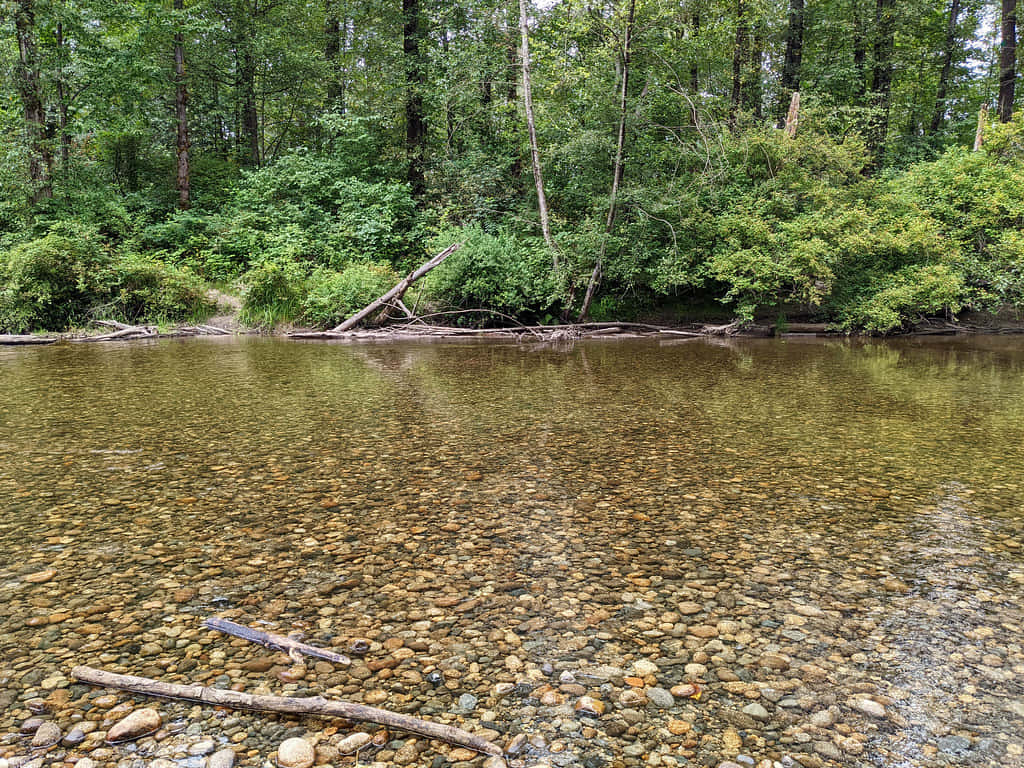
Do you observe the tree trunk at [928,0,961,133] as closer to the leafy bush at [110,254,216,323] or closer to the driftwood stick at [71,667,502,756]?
the leafy bush at [110,254,216,323]

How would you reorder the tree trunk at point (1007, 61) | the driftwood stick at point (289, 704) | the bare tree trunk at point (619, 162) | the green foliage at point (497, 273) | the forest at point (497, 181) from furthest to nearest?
the tree trunk at point (1007, 61) → the green foliage at point (497, 273) → the forest at point (497, 181) → the bare tree trunk at point (619, 162) → the driftwood stick at point (289, 704)

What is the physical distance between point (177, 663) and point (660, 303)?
16459 millimetres

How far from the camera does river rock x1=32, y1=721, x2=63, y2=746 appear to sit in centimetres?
198

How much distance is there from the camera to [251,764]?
1896mm

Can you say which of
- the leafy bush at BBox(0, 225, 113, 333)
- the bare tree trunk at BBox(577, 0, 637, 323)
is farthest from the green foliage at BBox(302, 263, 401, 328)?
the bare tree trunk at BBox(577, 0, 637, 323)

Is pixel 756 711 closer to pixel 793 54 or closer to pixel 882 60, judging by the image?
pixel 793 54

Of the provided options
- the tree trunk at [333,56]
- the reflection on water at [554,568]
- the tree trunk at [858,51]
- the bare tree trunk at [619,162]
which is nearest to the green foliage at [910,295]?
the bare tree trunk at [619,162]

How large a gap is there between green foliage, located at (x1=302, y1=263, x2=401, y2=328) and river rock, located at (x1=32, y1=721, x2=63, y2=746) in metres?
14.5

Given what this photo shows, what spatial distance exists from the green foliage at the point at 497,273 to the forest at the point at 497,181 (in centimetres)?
9

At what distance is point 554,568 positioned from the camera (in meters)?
3.27

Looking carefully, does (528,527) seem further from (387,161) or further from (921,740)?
(387,161)

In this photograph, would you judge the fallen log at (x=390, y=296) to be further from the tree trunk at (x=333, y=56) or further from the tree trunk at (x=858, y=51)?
the tree trunk at (x=858, y=51)

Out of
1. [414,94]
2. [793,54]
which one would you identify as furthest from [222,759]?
[793,54]

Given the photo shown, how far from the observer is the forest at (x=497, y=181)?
1479 cm
